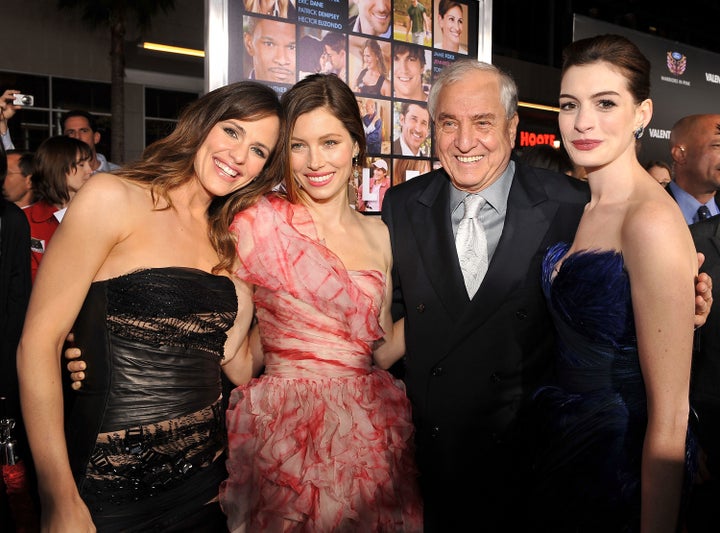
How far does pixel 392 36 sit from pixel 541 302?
7.05ft

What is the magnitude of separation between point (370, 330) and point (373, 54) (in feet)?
6.65

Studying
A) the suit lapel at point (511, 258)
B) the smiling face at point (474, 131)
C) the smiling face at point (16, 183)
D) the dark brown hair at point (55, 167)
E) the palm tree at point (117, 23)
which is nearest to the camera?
the suit lapel at point (511, 258)

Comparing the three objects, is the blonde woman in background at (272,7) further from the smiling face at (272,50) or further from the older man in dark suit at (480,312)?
the older man in dark suit at (480,312)

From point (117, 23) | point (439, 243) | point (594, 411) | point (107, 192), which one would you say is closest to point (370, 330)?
point (439, 243)

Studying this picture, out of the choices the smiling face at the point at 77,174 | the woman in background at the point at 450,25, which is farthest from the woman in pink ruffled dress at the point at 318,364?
the smiling face at the point at 77,174

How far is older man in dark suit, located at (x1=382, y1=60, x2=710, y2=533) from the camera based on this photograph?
229cm

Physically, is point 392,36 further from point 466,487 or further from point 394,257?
point 466,487

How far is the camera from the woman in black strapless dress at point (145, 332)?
1.75 m

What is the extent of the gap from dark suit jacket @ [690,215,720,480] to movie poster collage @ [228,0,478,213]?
1.63m

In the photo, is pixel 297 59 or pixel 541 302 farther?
pixel 297 59

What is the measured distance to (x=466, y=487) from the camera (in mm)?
2332

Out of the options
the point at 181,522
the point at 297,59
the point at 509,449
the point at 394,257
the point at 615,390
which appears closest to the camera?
the point at 615,390

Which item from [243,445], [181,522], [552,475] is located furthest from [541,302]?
[181,522]

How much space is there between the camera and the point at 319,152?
2.36 metres
